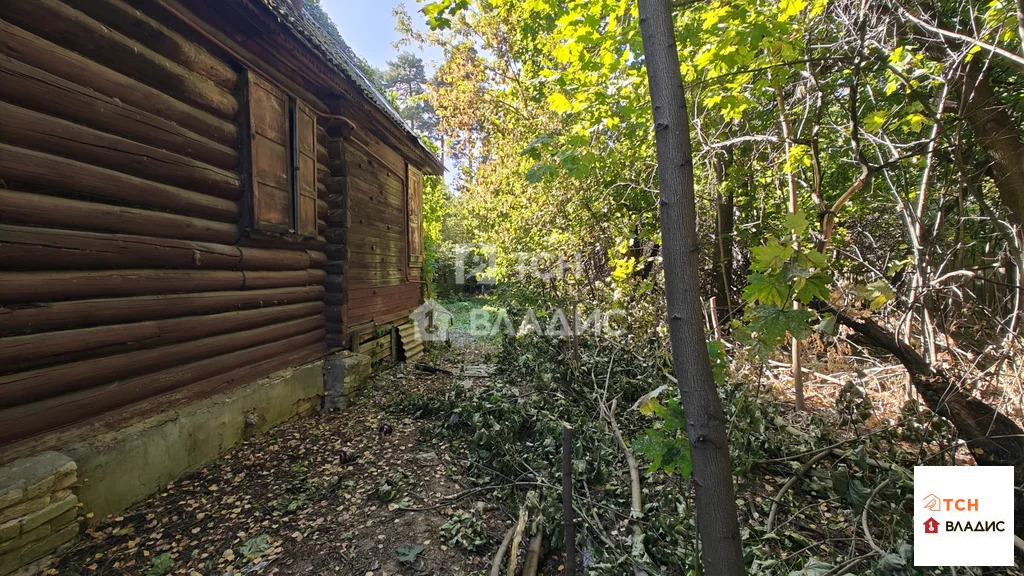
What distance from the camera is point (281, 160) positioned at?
4.27m

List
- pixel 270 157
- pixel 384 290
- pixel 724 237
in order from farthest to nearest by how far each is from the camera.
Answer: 1. pixel 384 290
2. pixel 724 237
3. pixel 270 157

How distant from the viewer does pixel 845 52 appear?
312cm

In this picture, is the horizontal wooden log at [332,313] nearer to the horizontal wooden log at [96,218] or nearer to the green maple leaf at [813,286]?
the horizontal wooden log at [96,218]

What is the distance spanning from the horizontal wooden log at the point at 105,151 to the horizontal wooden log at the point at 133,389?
1511mm

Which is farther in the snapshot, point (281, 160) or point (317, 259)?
point (317, 259)

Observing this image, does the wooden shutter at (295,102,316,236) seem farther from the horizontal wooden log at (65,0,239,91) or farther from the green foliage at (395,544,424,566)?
the green foliage at (395,544,424,566)

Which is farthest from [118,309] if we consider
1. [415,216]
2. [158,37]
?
[415,216]

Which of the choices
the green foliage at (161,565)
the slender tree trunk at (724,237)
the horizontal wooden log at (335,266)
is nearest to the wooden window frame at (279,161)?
the horizontal wooden log at (335,266)

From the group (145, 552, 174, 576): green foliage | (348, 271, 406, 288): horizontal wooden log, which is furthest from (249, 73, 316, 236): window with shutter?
(145, 552, 174, 576): green foliage

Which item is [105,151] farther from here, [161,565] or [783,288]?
[783,288]

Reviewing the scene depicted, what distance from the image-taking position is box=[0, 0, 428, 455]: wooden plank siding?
2.39 metres

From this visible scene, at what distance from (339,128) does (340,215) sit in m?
1.15

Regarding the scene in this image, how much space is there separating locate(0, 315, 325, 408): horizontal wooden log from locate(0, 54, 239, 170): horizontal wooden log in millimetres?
1568

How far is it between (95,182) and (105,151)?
230 millimetres
